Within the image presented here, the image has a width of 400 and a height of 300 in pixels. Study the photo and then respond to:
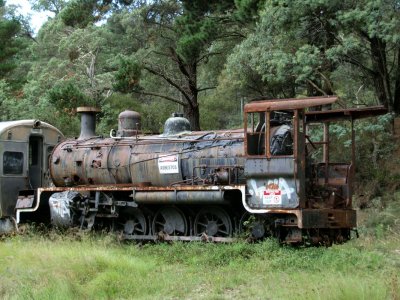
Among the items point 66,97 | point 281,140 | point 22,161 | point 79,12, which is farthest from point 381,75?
point 79,12

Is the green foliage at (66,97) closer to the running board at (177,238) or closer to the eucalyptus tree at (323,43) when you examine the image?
Answer: the eucalyptus tree at (323,43)

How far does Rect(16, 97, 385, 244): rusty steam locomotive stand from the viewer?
1100 cm

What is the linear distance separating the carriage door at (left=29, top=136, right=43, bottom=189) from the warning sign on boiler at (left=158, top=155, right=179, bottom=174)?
4.90 metres

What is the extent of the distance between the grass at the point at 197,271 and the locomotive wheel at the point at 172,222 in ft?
2.25

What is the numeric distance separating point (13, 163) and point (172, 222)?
532 centimetres

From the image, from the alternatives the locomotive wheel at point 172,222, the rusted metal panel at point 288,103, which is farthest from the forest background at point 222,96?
the rusted metal panel at point 288,103

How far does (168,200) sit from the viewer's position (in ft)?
40.6

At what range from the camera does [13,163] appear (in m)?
15.7

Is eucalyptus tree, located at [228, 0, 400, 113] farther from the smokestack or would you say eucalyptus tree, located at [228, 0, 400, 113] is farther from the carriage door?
the carriage door

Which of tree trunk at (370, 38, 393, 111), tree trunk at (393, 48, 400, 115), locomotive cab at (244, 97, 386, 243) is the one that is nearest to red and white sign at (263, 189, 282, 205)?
locomotive cab at (244, 97, 386, 243)

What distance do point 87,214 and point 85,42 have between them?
48.7 ft

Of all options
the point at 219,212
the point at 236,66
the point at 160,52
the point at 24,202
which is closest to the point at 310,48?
the point at 236,66

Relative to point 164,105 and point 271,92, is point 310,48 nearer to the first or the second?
point 271,92

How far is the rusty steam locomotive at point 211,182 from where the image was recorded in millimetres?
11000
